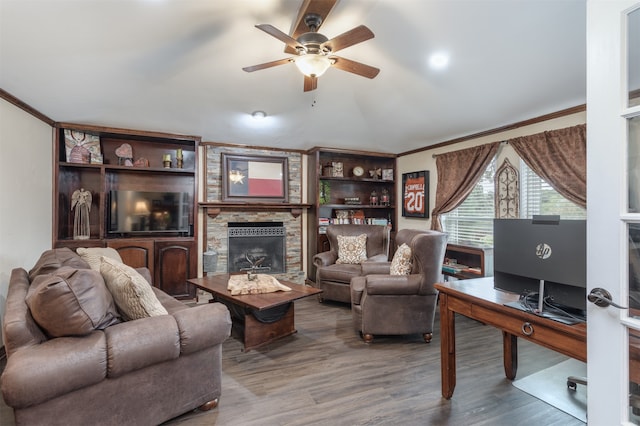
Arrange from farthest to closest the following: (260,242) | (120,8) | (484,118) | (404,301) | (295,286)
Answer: (260,242) → (484,118) → (295,286) → (404,301) → (120,8)

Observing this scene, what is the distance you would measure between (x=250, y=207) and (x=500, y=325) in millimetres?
3926

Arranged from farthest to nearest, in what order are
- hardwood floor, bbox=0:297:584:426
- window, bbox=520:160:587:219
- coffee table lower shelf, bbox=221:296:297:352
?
1. window, bbox=520:160:587:219
2. coffee table lower shelf, bbox=221:296:297:352
3. hardwood floor, bbox=0:297:584:426

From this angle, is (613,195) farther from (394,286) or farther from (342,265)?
(342,265)

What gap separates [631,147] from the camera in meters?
1.10

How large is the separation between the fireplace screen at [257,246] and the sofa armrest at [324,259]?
939 millimetres

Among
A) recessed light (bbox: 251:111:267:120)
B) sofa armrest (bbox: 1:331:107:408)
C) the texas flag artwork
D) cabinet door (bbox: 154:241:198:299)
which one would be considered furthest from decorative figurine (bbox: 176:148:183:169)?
sofa armrest (bbox: 1:331:107:408)

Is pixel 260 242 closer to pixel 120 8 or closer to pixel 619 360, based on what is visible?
pixel 120 8

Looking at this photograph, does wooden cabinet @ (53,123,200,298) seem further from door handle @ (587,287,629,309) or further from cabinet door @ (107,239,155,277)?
door handle @ (587,287,629,309)

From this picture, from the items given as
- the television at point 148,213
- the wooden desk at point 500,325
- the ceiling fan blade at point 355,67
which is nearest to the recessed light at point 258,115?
the television at point 148,213

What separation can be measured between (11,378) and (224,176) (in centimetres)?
376

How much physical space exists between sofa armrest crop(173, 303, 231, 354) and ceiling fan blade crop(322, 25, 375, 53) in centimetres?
187

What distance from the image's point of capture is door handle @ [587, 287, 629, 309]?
1.13 meters

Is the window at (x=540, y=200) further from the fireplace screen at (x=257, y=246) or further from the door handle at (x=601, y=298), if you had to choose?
the fireplace screen at (x=257, y=246)

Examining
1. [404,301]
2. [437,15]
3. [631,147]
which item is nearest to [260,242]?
[404,301]
